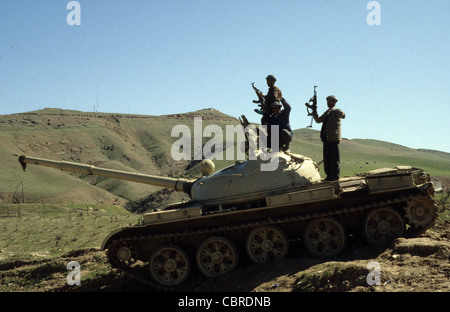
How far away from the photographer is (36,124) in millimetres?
97688

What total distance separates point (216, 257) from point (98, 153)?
79.1 meters

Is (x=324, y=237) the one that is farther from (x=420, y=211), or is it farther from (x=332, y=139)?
(x=332, y=139)

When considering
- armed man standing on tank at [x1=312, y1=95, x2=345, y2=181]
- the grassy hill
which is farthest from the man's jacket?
the grassy hill

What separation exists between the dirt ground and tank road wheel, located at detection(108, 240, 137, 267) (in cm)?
79

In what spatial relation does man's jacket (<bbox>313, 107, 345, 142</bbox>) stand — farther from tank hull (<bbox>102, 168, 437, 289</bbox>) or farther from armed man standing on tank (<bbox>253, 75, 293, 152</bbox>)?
tank hull (<bbox>102, 168, 437, 289</bbox>)

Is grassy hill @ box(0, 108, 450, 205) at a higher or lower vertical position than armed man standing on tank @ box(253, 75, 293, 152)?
higher

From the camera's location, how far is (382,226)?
36.5ft

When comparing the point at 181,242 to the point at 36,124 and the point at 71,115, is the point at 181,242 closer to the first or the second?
the point at 36,124

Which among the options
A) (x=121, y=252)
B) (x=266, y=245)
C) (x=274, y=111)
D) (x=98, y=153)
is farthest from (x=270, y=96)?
(x=98, y=153)

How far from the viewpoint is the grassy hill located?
178 feet

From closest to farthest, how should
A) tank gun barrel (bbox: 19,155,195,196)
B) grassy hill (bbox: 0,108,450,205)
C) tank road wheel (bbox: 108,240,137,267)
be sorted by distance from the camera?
tank road wheel (bbox: 108,240,137,267)
tank gun barrel (bbox: 19,155,195,196)
grassy hill (bbox: 0,108,450,205)

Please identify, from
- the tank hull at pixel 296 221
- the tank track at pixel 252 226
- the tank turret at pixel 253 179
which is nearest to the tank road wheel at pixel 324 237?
the tank hull at pixel 296 221

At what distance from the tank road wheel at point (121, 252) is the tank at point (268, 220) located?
0.03 meters
